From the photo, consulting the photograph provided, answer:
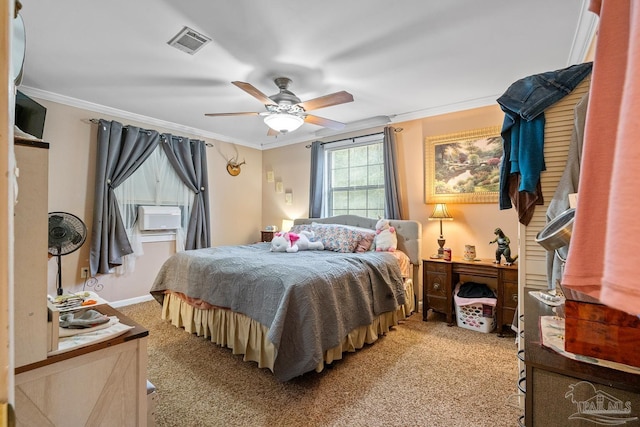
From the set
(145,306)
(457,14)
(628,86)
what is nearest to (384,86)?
(457,14)

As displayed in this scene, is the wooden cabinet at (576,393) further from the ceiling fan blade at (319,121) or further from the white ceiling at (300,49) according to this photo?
the ceiling fan blade at (319,121)

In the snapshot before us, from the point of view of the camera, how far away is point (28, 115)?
253 centimetres

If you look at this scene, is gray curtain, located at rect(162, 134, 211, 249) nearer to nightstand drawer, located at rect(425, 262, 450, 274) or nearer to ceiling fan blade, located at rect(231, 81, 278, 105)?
ceiling fan blade, located at rect(231, 81, 278, 105)

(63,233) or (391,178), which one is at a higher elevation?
(391,178)

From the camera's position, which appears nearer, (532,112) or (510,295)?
(532,112)

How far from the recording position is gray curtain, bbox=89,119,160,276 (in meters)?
3.29

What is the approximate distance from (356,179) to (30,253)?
12.3 feet

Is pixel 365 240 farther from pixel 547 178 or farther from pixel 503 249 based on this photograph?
pixel 547 178

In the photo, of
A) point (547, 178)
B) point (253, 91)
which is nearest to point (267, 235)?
point (253, 91)

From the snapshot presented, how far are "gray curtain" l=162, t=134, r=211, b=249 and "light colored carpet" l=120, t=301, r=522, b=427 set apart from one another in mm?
1864

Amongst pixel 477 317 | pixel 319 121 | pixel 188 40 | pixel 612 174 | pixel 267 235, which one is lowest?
pixel 477 317

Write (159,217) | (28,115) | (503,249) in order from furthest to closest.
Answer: (159,217)
(503,249)
(28,115)

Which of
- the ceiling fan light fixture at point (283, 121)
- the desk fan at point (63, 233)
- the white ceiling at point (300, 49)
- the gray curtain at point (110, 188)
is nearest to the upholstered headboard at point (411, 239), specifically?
the white ceiling at point (300, 49)

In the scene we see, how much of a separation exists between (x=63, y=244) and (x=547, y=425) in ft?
9.70
